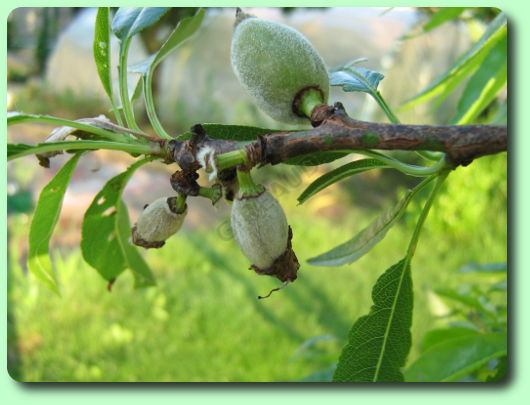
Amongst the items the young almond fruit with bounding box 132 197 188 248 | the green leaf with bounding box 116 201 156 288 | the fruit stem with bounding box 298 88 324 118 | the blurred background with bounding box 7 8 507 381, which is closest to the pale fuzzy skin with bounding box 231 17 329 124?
the fruit stem with bounding box 298 88 324 118

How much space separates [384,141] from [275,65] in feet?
0.39

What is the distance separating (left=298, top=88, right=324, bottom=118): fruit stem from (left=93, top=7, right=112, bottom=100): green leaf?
0.19m

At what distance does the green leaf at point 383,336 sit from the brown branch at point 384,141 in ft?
0.65

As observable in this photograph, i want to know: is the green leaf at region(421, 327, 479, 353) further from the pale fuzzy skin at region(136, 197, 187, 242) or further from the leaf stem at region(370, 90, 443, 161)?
the pale fuzzy skin at region(136, 197, 187, 242)

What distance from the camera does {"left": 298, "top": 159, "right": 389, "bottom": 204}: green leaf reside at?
53 cm

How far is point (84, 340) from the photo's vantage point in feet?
6.08

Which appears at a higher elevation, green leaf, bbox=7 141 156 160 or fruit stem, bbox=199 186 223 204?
green leaf, bbox=7 141 156 160

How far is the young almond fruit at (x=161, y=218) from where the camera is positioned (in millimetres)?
489

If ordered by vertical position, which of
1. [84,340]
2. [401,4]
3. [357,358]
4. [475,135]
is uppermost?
[401,4]

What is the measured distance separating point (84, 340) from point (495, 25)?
1.49 m

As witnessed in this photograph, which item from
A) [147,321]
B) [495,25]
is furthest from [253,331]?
[495,25]

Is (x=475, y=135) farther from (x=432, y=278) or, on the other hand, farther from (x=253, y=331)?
(x=432, y=278)

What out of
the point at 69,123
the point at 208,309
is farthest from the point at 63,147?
the point at 208,309

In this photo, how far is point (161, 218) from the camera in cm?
49
